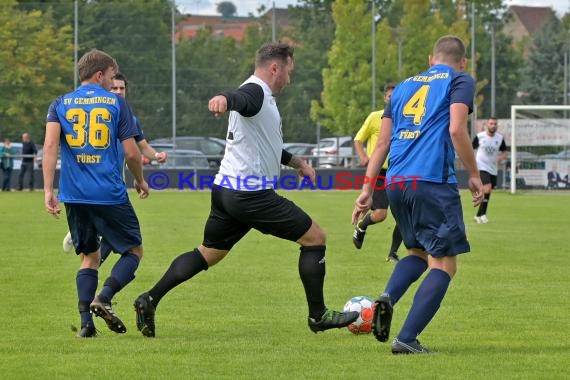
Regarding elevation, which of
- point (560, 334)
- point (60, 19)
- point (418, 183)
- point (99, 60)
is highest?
point (60, 19)

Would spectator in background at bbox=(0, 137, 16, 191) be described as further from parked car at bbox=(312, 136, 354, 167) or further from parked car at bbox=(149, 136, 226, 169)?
parked car at bbox=(312, 136, 354, 167)

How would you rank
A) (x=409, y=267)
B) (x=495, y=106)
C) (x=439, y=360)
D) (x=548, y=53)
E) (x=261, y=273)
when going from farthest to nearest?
(x=548, y=53) < (x=495, y=106) < (x=261, y=273) < (x=409, y=267) < (x=439, y=360)

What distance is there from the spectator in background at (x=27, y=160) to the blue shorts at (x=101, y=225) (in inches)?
1193

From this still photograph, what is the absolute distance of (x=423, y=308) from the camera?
7.31 metres

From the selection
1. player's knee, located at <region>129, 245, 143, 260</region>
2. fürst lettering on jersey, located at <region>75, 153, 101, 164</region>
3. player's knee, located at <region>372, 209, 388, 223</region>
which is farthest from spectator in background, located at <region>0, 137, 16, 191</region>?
fürst lettering on jersey, located at <region>75, 153, 101, 164</region>

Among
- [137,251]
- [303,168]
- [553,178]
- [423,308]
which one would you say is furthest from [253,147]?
[553,178]

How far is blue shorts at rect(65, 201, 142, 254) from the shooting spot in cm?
825

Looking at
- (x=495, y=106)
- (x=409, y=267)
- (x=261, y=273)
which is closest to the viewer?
(x=409, y=267)

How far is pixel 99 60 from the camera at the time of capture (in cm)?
833

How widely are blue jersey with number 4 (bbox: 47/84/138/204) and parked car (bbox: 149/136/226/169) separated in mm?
32819

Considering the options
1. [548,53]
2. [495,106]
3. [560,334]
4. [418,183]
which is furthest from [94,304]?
[548,53]

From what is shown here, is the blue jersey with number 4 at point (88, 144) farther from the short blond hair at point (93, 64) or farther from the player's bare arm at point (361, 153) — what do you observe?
the player's bare arm at point (361, 153)

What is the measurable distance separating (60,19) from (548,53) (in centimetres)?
2761

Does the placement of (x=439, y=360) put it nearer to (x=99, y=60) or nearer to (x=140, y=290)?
(x=99, y=60)
